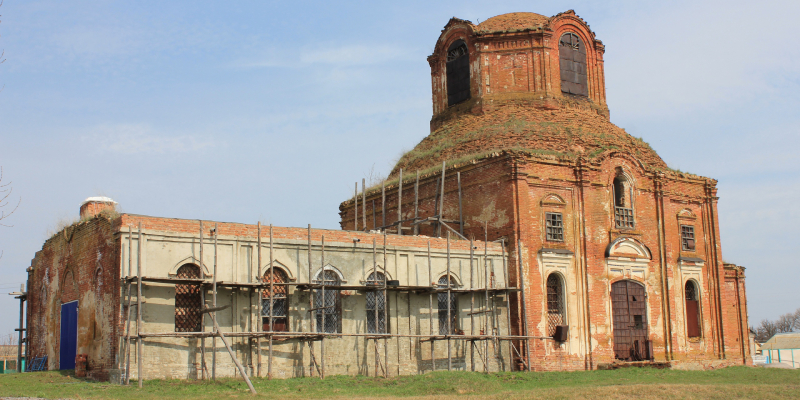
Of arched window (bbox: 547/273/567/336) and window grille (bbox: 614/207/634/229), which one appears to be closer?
arched window (bbox: 547/273/567/336)

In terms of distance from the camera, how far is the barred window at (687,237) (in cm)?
2873

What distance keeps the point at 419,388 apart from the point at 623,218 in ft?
37.6

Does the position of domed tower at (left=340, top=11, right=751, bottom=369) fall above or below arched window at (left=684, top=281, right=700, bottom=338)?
above

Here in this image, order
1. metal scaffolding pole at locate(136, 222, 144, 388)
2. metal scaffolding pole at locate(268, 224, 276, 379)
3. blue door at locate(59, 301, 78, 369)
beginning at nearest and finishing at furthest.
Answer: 1. metal scaffolding pole at locate(136, 222, 144, 388)
2. metal scaffolding pole at locate(268, 224, 276, 379)
3. blue door at locate(59, 301, 78, 369)

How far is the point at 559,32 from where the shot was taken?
31.0 metres

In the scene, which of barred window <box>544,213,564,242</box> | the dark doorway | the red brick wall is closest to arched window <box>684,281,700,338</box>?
the red brick wall

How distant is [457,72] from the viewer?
31.8 metres

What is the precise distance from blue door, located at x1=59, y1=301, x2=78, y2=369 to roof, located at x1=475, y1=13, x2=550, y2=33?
17.6 metres

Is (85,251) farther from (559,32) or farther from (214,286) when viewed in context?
(559,32)

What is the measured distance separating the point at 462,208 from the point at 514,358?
524 cm

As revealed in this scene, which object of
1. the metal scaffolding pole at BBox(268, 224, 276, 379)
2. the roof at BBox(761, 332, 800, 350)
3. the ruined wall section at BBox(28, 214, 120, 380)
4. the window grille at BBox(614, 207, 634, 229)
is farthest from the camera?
the roof at BBox(761, 332, 800, 350)

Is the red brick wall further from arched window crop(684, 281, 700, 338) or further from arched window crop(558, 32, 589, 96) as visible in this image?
arched window crop(558, 32, 589, 96)

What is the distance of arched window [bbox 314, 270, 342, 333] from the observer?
21578 mm

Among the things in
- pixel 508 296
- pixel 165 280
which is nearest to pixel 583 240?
pixel 508 296
